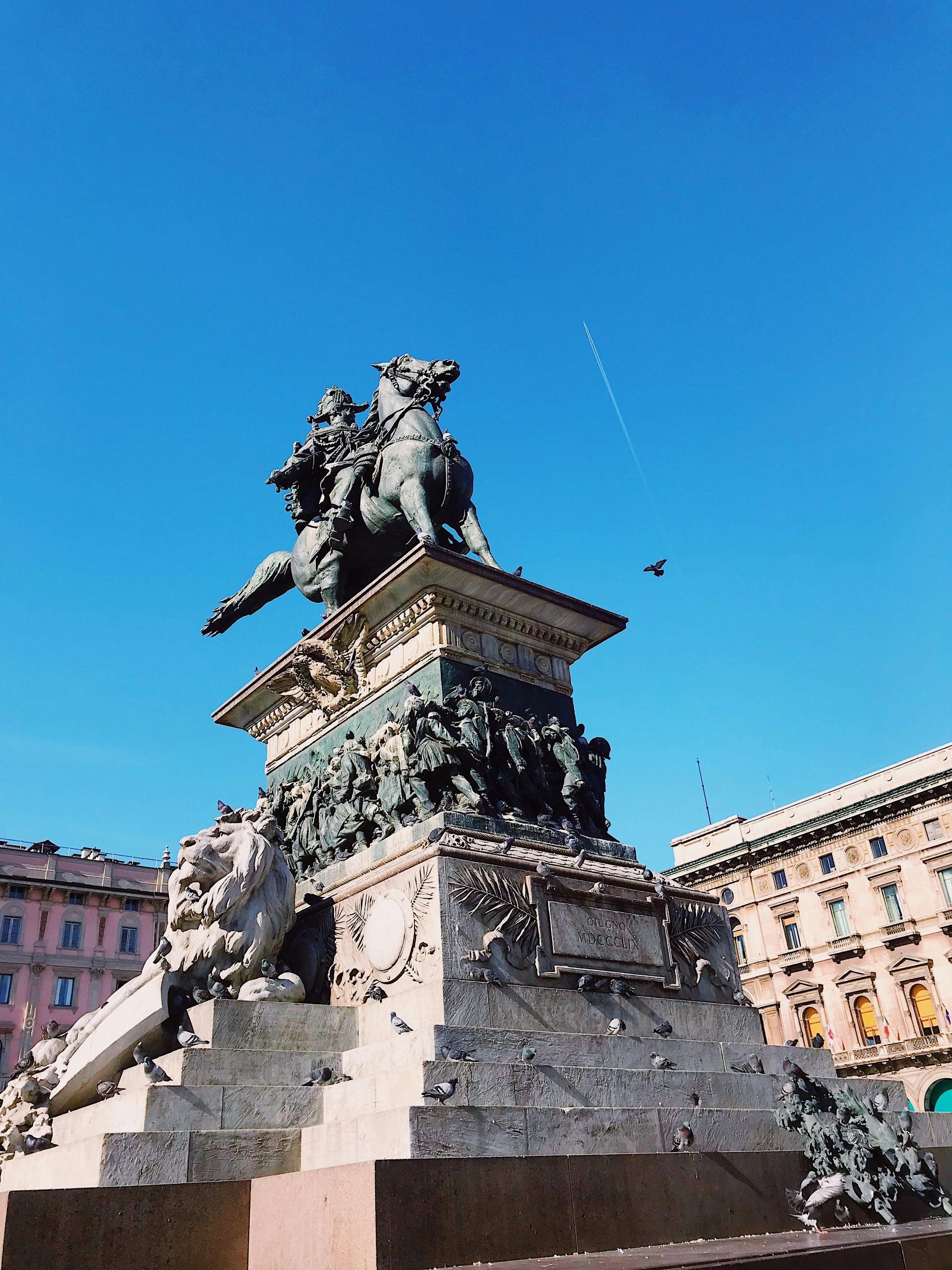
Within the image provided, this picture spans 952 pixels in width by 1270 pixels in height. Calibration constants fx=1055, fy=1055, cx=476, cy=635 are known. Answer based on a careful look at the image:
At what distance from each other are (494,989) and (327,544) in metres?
7.70

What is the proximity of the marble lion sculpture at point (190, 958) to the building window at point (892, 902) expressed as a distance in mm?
43108

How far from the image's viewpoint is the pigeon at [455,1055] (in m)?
8.23

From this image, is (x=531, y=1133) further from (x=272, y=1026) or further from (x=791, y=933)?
(x=791, y=933)

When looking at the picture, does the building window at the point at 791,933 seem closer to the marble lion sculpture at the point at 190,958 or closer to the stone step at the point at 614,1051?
the stone step at the point at 614,1051

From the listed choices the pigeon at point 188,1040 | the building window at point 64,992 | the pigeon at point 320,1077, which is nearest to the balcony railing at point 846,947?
the building window at point 64,992

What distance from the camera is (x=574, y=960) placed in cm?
1013

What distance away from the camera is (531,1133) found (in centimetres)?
789

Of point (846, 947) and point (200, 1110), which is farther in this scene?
point (846, 947)

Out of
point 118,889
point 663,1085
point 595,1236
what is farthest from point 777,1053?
point 118,889

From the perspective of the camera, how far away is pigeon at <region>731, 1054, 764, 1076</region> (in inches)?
400

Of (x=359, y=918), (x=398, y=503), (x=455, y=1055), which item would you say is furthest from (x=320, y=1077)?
(x=398, y=503)

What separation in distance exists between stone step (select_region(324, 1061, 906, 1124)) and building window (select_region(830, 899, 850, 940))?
4265 centimetres

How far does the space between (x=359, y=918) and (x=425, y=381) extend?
823 centimetres

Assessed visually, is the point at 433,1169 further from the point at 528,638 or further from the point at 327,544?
the point at 327,544
